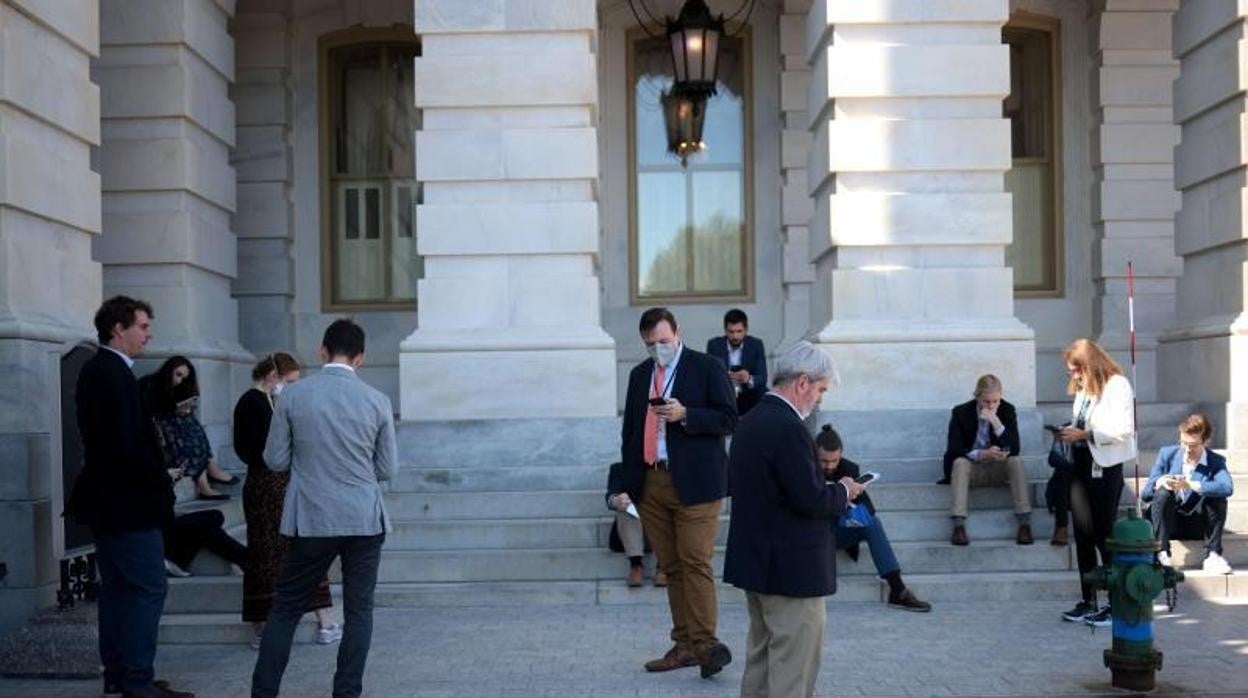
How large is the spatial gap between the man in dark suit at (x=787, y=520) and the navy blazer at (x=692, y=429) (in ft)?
6.16

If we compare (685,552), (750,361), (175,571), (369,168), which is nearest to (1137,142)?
(750,361)

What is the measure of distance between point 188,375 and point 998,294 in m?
6.84

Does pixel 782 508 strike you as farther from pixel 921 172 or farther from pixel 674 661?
pixel 921 172

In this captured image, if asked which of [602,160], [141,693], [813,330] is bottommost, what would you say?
[141,693]

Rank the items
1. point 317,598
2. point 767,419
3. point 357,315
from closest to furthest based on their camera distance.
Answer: point 767,419 → point 317,598 → point 357,315

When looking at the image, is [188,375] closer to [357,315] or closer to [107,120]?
[107,120]

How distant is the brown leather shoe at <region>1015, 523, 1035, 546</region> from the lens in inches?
432

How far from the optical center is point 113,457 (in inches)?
295

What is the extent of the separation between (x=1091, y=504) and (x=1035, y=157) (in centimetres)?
937

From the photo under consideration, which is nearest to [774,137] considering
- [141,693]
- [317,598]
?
[317,598]

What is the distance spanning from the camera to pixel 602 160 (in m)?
17.5

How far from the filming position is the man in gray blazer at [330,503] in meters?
6.97

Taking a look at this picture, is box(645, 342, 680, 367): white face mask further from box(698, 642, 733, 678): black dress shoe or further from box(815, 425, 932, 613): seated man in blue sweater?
box(815, 425, 932, 613): seated man in blue sweater

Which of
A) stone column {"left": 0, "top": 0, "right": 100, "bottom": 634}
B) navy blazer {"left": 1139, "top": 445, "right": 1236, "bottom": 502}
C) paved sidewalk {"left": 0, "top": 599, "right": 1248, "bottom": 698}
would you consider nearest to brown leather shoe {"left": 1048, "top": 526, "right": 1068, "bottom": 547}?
navy blazer {"left": 1139, "top": 445, "right": 1236, "bottom": 502}
